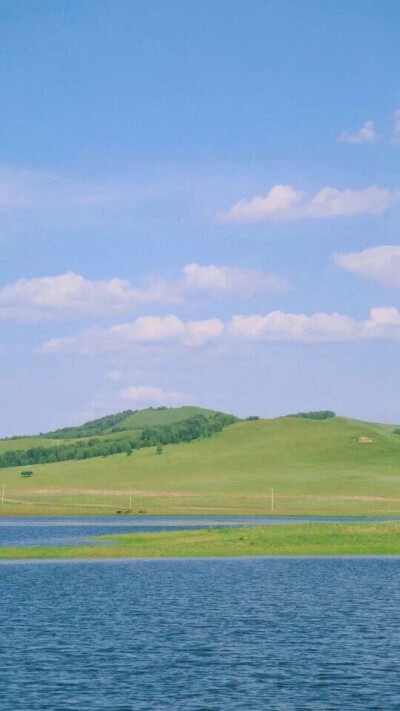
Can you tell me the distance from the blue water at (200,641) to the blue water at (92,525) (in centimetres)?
3530

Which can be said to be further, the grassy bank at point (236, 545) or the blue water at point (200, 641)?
the grassy bank at point (236, 545)

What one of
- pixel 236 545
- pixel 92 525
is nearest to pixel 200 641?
pixel 236 545

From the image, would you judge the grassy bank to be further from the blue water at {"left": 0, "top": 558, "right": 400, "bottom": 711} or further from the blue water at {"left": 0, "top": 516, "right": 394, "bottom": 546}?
the blue water at {"left": 0, "top": 558, "right": 400, "bottom": 711}

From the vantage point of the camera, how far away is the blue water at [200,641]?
3788 cm

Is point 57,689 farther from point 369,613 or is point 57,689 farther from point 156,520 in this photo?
point 156,520

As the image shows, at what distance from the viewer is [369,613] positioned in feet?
190

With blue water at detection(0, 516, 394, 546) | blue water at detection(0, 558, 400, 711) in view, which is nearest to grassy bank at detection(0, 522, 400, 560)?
blue water at detection(0, 516, 394, 546)

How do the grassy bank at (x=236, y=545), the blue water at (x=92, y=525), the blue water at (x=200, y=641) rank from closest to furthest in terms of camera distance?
the blue water at (x=200, y=641) < the grassy bank at (x=236, y=545) < the blue water at (x=92, y=525)

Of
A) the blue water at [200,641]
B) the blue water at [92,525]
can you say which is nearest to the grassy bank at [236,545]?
the blue water at [92,525]

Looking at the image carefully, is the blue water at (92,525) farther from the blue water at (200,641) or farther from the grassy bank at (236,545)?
the blue water at (200,641)

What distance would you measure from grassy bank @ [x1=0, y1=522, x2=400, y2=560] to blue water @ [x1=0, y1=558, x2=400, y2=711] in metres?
12.0

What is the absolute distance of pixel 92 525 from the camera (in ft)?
480

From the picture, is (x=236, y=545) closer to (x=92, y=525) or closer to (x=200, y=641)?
(x=200, y=641)

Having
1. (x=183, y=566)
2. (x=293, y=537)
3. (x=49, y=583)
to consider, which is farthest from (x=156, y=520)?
(x=49, y=583)
